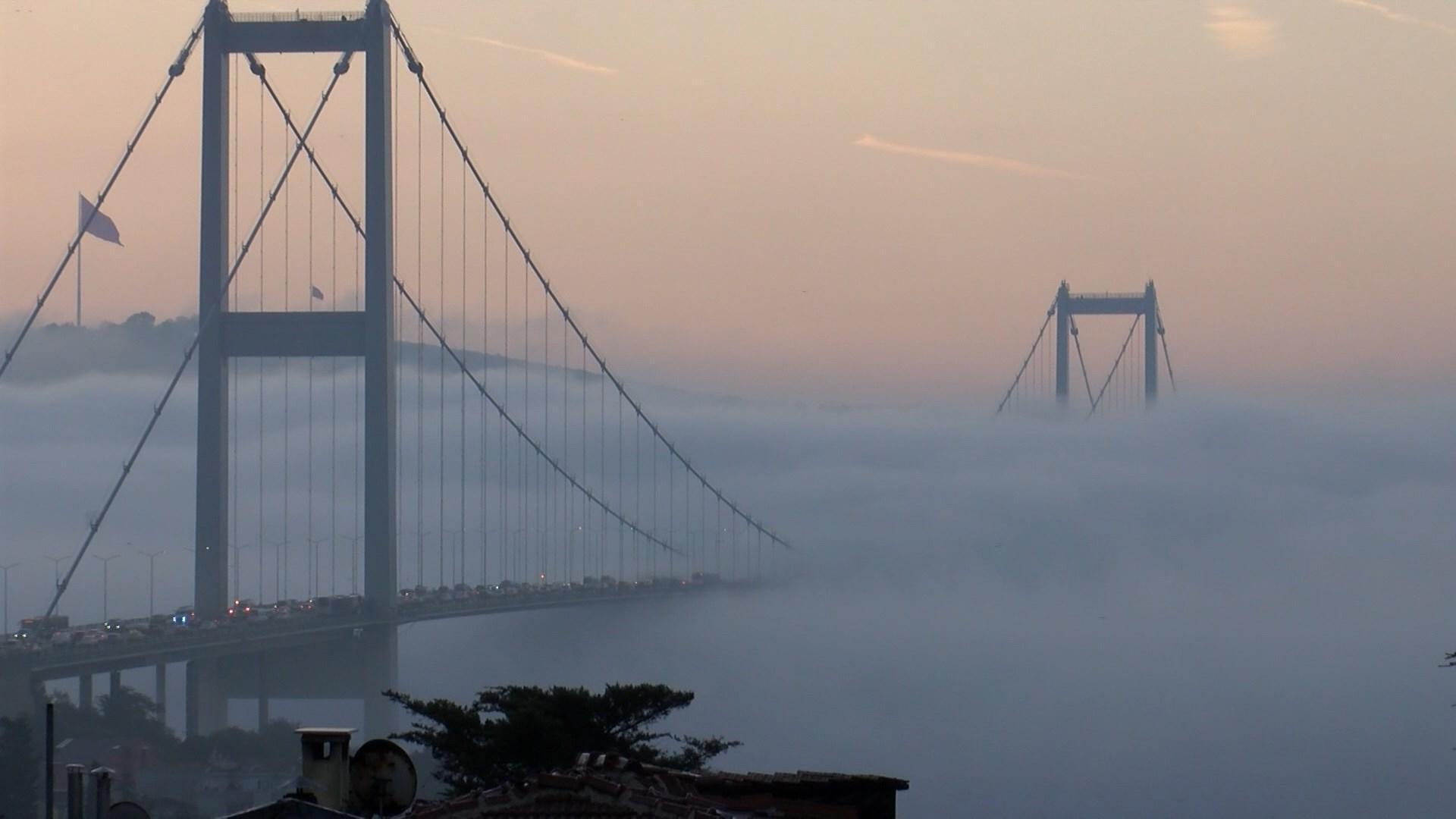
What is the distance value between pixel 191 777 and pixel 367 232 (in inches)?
453

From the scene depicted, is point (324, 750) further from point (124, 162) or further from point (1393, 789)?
point (124, 162)

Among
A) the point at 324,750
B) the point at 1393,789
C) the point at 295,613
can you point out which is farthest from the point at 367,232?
the point at 324,750

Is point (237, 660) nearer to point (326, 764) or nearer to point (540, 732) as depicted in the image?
point (540, 732)

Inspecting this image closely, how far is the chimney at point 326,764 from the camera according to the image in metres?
12.5

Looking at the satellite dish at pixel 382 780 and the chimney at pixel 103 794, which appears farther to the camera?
the satellite dish at pixel 382 780

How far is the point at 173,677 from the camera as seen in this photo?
55.8 metres

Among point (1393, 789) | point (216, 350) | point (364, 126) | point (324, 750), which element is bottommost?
point (1393, 789)

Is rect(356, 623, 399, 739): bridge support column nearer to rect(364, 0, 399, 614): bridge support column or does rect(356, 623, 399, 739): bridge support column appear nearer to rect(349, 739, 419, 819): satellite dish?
rect(364, 0, 399, 614): bridge support column

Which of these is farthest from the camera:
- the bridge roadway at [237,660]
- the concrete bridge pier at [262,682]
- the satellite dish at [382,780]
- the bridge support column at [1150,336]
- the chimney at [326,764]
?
the bridge support column at [1150,336]

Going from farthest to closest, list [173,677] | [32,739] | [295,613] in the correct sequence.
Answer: [173,677], [295,613], [32,739]

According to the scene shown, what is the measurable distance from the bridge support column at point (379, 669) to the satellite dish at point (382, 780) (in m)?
30.7

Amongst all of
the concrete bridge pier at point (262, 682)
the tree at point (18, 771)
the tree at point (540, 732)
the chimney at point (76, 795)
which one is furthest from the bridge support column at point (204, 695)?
→ the chimney at point (76, 795)

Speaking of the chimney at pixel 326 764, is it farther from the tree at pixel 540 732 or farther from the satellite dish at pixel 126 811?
the tree at pixel 540 732

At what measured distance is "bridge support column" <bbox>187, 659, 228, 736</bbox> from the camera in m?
43.5
